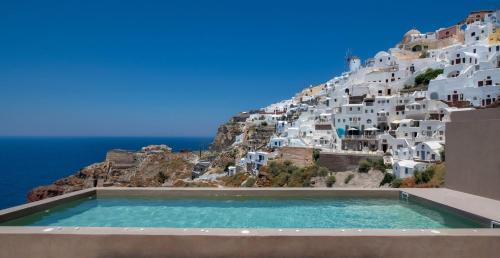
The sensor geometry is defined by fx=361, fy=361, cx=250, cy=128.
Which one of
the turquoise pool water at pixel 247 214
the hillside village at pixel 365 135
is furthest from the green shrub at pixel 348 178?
the turquoise pool water at pixel 247 214

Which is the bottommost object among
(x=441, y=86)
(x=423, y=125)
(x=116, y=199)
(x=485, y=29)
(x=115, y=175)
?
(x=115, y=175)

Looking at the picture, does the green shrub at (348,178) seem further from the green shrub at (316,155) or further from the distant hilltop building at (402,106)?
the green shrub at (316,155)

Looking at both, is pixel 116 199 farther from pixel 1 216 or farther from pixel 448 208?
pixel 448 208

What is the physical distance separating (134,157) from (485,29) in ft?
143

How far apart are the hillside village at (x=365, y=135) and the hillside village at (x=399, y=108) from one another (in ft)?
0.28

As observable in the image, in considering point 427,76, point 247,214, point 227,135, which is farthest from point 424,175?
point 227,135

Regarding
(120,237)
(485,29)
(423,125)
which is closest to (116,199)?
(120,237)

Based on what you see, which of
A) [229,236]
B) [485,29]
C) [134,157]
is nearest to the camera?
[229,236]

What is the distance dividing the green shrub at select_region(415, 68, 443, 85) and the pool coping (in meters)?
33.7

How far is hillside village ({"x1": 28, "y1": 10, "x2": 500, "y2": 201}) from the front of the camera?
2708 cm

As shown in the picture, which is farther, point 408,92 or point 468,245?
point 408,92

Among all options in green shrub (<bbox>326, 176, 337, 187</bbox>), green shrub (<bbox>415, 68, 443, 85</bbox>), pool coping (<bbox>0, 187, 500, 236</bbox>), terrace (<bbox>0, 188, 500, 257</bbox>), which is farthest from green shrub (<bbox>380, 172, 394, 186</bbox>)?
terrace (<bbox>0, 188, 500, 257</bbox>)

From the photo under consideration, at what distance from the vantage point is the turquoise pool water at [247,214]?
19.7ft

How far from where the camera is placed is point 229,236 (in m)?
4.19
